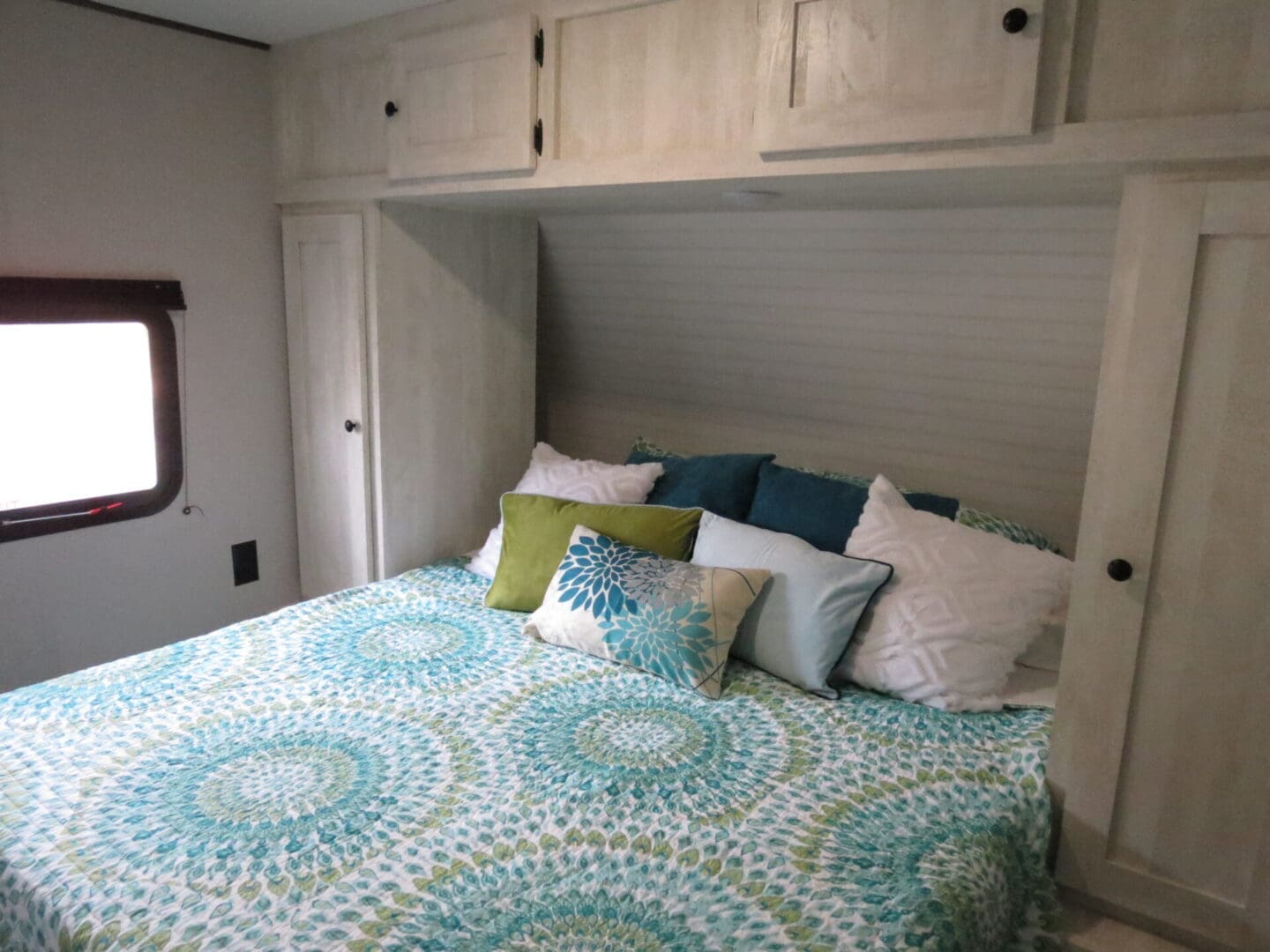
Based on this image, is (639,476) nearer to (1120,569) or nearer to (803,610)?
(803,610)

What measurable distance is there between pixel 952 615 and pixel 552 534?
992 mm

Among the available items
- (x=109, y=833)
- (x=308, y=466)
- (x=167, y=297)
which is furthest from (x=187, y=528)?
(x=109, y=833)

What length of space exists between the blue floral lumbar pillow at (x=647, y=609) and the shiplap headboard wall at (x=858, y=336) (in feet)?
2.33

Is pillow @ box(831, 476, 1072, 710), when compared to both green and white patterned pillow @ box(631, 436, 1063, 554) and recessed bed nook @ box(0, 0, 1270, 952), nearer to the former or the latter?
recessed bed nook @ box(0, 0, 1270, 952)

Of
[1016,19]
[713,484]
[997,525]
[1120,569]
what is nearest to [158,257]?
[713,484]

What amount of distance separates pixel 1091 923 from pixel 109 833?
1648mm

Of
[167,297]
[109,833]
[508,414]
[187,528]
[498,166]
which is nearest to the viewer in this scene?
[109,833]

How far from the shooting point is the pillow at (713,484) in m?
2.37

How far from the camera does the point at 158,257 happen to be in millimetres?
2461

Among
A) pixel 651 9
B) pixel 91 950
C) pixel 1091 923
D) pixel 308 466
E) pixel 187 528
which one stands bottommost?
pixel 1091 923

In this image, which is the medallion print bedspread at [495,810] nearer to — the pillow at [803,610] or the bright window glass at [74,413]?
the pillow at [803,610]

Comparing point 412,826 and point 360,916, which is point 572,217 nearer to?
point 412,826

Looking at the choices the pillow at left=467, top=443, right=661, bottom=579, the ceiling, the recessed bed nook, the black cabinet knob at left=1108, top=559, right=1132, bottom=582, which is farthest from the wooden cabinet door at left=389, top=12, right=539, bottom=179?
the black cabinet knob at left=1108, top=559, right=1132, bottom=582

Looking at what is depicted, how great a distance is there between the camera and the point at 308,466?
279 centimetres
